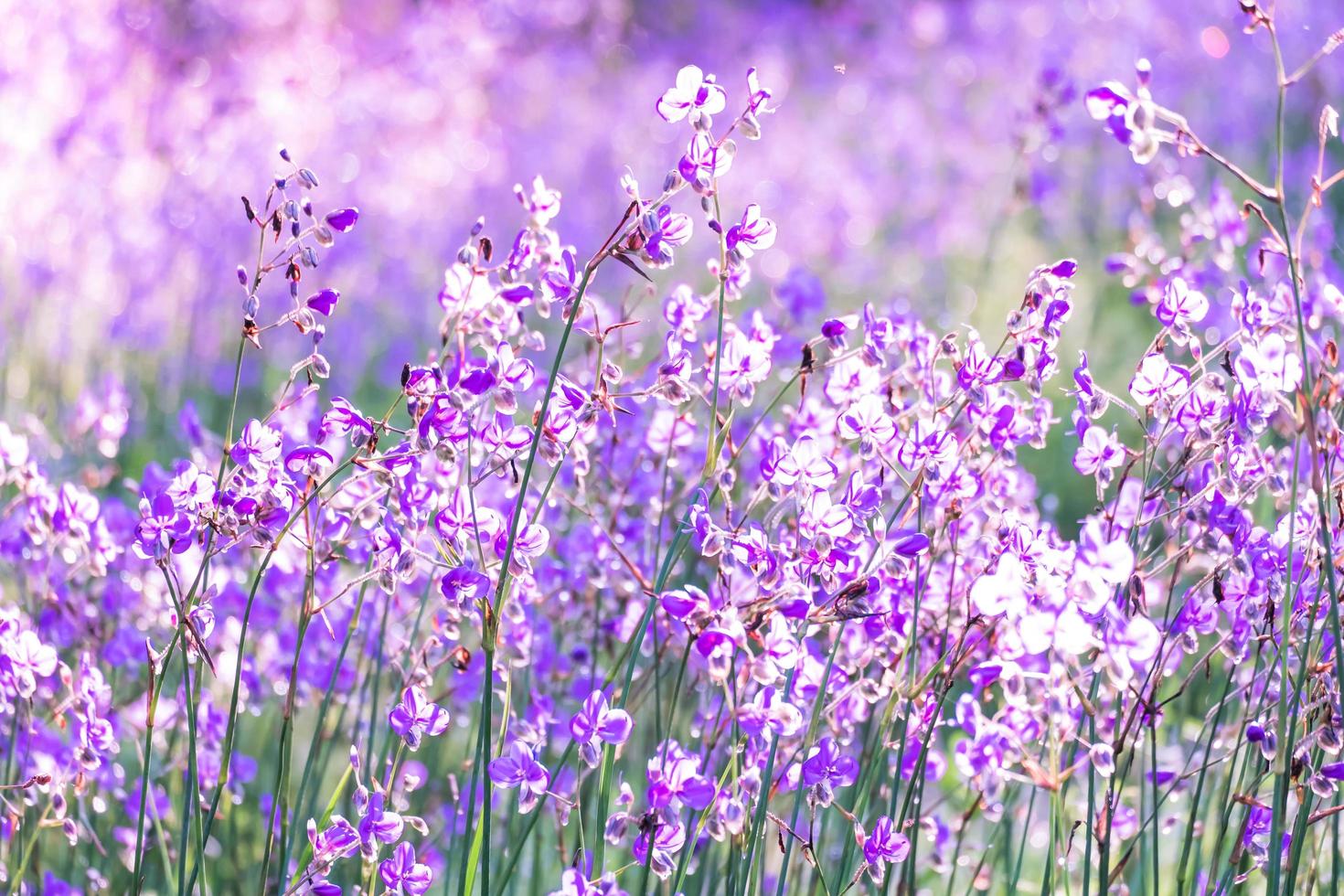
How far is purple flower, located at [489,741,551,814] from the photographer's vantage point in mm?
1446

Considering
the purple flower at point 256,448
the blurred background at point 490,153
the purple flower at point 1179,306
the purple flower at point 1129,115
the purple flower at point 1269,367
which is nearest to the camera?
the purple flower at point 1129,115

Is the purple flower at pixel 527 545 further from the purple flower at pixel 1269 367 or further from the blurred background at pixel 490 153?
the blurred background at pixel 490 153

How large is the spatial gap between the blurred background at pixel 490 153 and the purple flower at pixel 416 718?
3.40 feet

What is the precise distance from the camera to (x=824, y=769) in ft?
5.10

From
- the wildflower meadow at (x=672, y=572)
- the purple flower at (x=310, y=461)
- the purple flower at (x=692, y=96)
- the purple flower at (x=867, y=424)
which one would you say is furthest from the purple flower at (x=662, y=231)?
the purple flower at (x=310, y=461)

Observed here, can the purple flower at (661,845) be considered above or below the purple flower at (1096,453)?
below

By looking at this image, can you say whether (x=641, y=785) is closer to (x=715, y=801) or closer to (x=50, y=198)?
(x=715, y=801)

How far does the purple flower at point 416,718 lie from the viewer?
4.95 ft

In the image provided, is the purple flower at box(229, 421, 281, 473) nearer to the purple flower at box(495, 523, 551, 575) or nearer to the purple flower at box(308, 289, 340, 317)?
the purple flower at box(308, 289, 340, 317)

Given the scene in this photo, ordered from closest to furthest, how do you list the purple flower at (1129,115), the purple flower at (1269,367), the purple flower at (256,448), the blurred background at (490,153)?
the purple flower at (1129,115) < the purple flower at (1269,367) < the purple flower at (256,448) < the blurred background at (490,153)

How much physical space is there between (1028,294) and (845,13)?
1232cm

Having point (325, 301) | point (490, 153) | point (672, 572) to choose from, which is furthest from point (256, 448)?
point (490, 153)

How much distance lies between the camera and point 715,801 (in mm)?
1483

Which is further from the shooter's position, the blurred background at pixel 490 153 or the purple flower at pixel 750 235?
the blurred background at pixel 490 153
